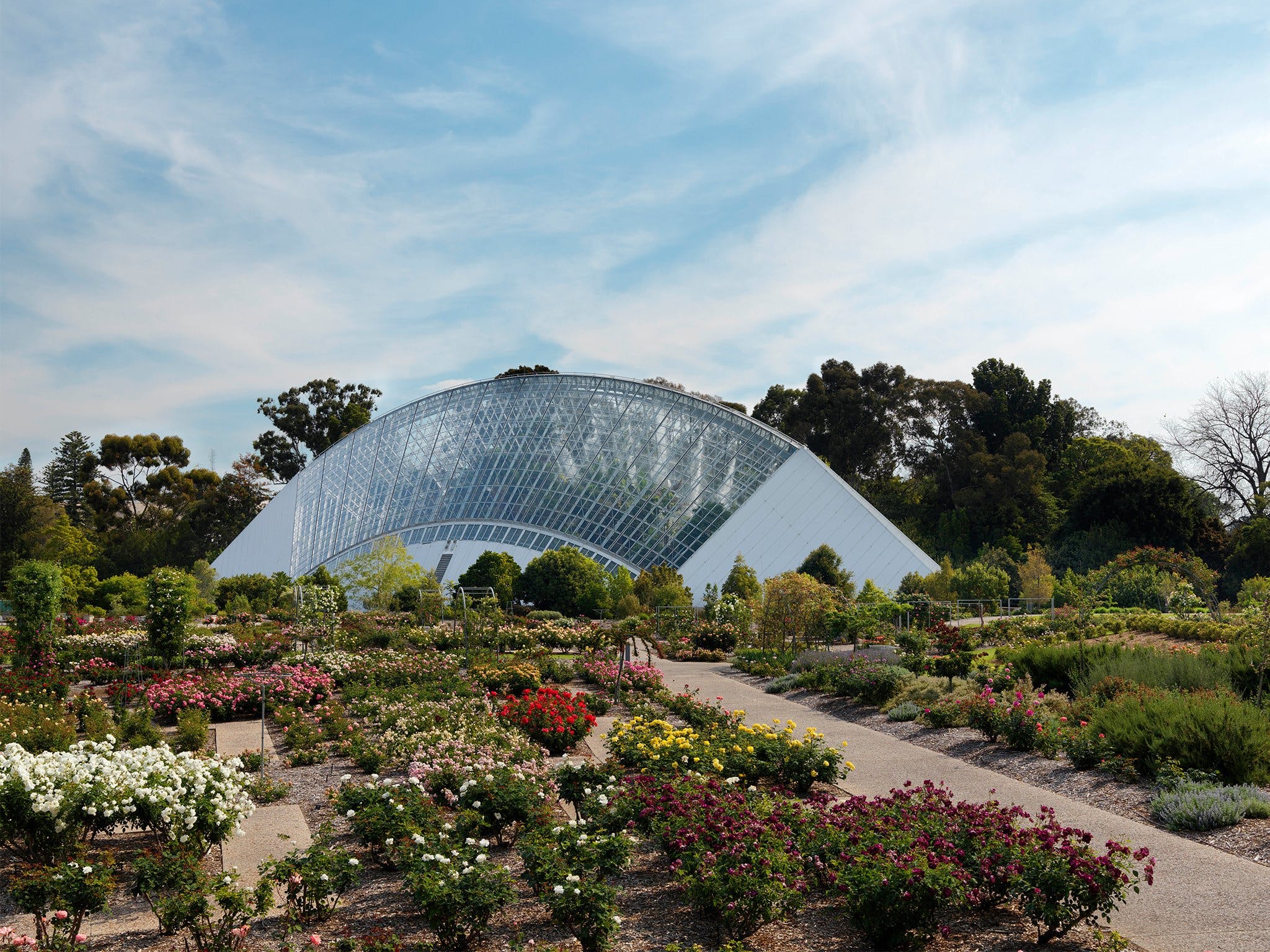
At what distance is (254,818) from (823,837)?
4655mm

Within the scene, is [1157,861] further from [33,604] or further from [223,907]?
[33,604]

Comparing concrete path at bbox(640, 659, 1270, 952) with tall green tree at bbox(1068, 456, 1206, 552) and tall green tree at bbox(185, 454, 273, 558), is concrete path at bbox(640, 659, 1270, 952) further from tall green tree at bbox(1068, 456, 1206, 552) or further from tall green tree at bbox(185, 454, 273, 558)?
tall green tree at bbox(185, 454, 273, 558)

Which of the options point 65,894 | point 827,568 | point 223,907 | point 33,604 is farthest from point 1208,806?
point 827,568

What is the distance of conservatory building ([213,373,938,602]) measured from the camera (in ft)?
102

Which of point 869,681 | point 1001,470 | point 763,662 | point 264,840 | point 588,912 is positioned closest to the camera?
point 588,912

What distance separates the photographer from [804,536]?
101 feet

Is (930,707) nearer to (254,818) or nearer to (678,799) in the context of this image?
(678,799)

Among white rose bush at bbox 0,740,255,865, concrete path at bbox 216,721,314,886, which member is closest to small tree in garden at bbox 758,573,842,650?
concrete path at bbox 216,721,314,886

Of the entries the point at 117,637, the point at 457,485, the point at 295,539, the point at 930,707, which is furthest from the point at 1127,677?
the point at 295,539

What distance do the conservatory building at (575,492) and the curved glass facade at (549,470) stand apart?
57 millimetres

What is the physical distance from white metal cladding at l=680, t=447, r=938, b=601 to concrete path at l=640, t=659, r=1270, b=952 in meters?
18.3

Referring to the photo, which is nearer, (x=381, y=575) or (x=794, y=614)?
(x=794, y=614)

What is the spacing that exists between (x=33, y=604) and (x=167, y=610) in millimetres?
2087

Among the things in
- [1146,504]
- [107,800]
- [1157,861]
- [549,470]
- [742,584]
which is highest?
[549,470]
